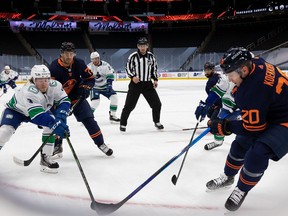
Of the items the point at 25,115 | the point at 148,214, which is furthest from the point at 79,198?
the point at 25,115

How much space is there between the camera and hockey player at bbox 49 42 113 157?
285cm

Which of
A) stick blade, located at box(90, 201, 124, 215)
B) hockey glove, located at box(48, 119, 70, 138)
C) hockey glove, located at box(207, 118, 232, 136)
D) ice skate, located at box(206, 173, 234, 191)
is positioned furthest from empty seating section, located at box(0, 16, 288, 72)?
stick blade, located at box(90, 201, 124, 215)

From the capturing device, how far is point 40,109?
2225 mm

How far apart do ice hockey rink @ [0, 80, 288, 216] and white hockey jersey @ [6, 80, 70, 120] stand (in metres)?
0.53

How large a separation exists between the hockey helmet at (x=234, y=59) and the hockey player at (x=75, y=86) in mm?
1562

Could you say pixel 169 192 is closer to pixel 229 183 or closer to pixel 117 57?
pixel 229 183

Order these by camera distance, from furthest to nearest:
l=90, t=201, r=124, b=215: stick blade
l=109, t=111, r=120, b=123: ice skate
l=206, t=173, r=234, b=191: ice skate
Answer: l=109, t=111, r=120, b=123: ice skate → l=206, t=173, r=234, b=191: ice skate → l=90, t=201, r=124, b=215: stick blade

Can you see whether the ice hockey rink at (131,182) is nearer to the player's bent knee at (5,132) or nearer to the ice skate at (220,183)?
the ice skate at (220,183)

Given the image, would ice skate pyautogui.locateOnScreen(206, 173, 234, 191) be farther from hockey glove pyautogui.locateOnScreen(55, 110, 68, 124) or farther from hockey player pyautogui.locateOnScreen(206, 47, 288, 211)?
hockey glove pyautogui.locateOnScreen(55, 110, 68, 124)

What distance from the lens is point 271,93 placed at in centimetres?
157

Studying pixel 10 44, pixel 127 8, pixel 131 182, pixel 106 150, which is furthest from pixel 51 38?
pixel 131 182

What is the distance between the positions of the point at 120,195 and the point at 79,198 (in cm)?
26

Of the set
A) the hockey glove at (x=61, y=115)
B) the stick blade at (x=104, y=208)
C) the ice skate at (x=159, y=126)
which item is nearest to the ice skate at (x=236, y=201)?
the stick blade at (x=104, y=208)

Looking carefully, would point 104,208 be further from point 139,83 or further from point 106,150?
point 139,83
